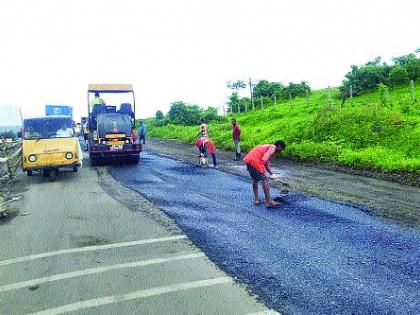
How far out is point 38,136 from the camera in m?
15.2

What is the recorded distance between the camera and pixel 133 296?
4.78 meters

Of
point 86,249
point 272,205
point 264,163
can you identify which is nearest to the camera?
point 86,249

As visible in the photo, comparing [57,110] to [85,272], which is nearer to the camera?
[85,272]

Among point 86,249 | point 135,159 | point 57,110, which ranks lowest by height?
point 86,249

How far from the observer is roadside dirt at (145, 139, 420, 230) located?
8.05 meters

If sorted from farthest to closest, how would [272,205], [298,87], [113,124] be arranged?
[298,87], [113,124], [272,205]

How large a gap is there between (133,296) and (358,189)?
739 centimetres

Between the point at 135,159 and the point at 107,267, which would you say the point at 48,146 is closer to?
the point at 135,159

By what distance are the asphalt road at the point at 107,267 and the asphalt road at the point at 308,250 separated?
0.33 meters

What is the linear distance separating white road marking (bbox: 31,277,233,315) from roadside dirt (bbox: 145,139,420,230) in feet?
12.6

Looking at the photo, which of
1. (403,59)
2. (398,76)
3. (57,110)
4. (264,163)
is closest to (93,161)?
(264,163)

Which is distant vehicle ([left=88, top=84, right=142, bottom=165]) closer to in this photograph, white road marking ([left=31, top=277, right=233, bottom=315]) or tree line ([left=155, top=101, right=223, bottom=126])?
white road marking ([left=31, top=277, right=233, bottom=315])

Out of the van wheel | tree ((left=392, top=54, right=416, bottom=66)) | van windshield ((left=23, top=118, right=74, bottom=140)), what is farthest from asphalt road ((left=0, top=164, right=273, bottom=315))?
tree ((left=392, top=54, right=416, bottom=66))

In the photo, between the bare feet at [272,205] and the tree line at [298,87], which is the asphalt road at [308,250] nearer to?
the bare feet at [272,205]
